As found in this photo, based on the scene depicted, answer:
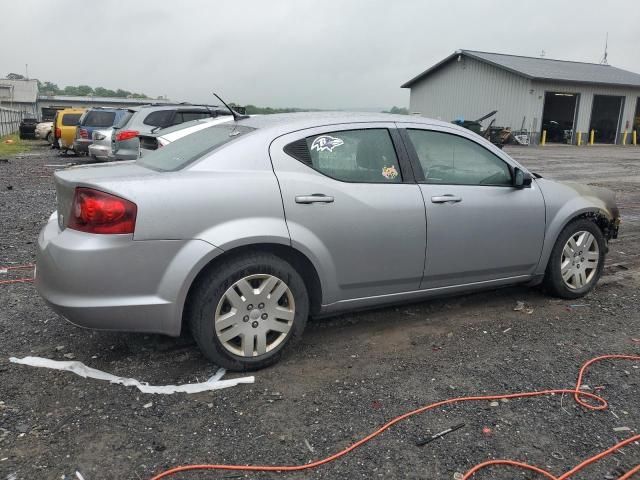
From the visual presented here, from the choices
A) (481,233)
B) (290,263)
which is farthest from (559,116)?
(290,263)

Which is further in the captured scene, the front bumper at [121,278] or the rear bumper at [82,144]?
the rear bumper at [82,144]

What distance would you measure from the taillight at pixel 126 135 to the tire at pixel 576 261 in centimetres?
868

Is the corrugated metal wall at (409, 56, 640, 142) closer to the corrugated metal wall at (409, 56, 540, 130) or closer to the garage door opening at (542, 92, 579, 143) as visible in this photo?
the corrugated metal wall at (409, 56, 540, 130)

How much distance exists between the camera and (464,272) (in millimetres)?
4289

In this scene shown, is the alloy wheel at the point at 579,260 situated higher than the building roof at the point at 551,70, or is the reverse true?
the building roof at the point at 551,70

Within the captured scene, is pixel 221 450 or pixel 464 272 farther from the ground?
pixel 464 272

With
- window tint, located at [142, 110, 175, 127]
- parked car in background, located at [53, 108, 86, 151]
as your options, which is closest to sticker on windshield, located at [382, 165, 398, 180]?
window tint, located at [142, 110, 175, 127]

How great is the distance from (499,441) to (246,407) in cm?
136

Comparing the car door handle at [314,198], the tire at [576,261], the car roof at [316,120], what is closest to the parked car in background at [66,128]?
the car roof at [316,120]

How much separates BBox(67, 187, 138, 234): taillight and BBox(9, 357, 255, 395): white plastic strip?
926 mm

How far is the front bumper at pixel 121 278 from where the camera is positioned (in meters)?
3.13

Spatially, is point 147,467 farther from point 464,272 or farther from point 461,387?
point 464,272

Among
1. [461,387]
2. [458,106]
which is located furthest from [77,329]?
[458,106]

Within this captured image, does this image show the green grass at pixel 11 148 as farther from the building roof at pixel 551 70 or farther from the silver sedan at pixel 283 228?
the building roof at pixel 551 70
